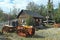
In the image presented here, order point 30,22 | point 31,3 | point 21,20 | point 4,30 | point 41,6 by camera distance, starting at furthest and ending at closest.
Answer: point 41,6 → point 31,3 → point 21,20 → point 30,22 → point 4,30

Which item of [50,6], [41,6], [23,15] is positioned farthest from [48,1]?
[41,6]

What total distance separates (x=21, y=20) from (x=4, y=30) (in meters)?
24.1

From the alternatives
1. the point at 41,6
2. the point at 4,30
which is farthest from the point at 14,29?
the point at 41,6

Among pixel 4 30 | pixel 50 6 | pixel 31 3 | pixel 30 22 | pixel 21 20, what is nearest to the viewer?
pixel 4 30

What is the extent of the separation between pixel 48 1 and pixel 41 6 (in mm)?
48981

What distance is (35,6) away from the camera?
4087 inches

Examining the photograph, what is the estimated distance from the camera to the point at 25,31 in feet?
86.0

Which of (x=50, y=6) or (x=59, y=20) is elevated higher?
(x=50, y=6)

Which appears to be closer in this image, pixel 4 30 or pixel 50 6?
pixel 4 30

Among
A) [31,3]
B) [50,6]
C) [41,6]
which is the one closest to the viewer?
[50,6]

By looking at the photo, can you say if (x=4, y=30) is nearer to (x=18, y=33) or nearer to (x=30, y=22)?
(x=18, y=33)

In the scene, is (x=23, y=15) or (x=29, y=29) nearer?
(x=29, y=29)

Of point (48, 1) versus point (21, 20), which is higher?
point (48, 1)

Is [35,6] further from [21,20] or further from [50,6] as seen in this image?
[21,20]
